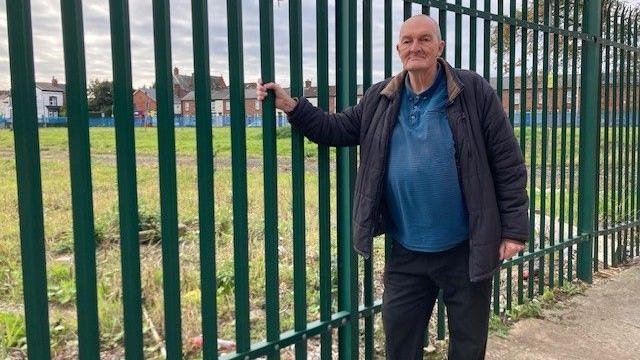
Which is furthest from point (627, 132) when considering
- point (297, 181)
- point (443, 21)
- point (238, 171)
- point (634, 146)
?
point (238, 171)

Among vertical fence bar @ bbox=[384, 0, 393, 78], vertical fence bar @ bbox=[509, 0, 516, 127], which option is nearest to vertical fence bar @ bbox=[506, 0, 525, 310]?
vertical fence bar @ bbox=[509, 0, 516, 127]

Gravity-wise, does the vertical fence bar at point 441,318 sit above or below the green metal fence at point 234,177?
below

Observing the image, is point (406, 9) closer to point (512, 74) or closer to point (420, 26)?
point (420, 26)

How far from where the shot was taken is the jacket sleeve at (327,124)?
2641 mm

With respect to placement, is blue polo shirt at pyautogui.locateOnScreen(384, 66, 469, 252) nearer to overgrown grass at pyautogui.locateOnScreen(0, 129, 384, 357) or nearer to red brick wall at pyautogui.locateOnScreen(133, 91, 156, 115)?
overgrown grass at pyautogui.locateOnScreen(0, 129, 384, 357)

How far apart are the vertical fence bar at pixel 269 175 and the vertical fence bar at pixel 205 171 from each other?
293 millimetres

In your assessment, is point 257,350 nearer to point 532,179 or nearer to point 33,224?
point 33,224

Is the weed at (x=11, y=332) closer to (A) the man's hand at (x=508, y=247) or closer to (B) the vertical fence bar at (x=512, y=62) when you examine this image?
(A) the man's hand at (x=508, y=247)

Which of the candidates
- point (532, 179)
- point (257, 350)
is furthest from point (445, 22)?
point (257, 350)

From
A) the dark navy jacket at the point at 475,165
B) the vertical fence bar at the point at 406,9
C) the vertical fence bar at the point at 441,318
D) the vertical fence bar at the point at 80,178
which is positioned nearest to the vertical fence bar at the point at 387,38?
the vertical fence bar at the point at 406,9

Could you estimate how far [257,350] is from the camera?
2.61m

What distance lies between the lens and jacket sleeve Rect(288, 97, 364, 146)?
264 cm

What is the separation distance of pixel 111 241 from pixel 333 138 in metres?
2.65

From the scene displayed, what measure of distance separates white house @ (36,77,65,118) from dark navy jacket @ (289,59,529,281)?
96 centimetres
